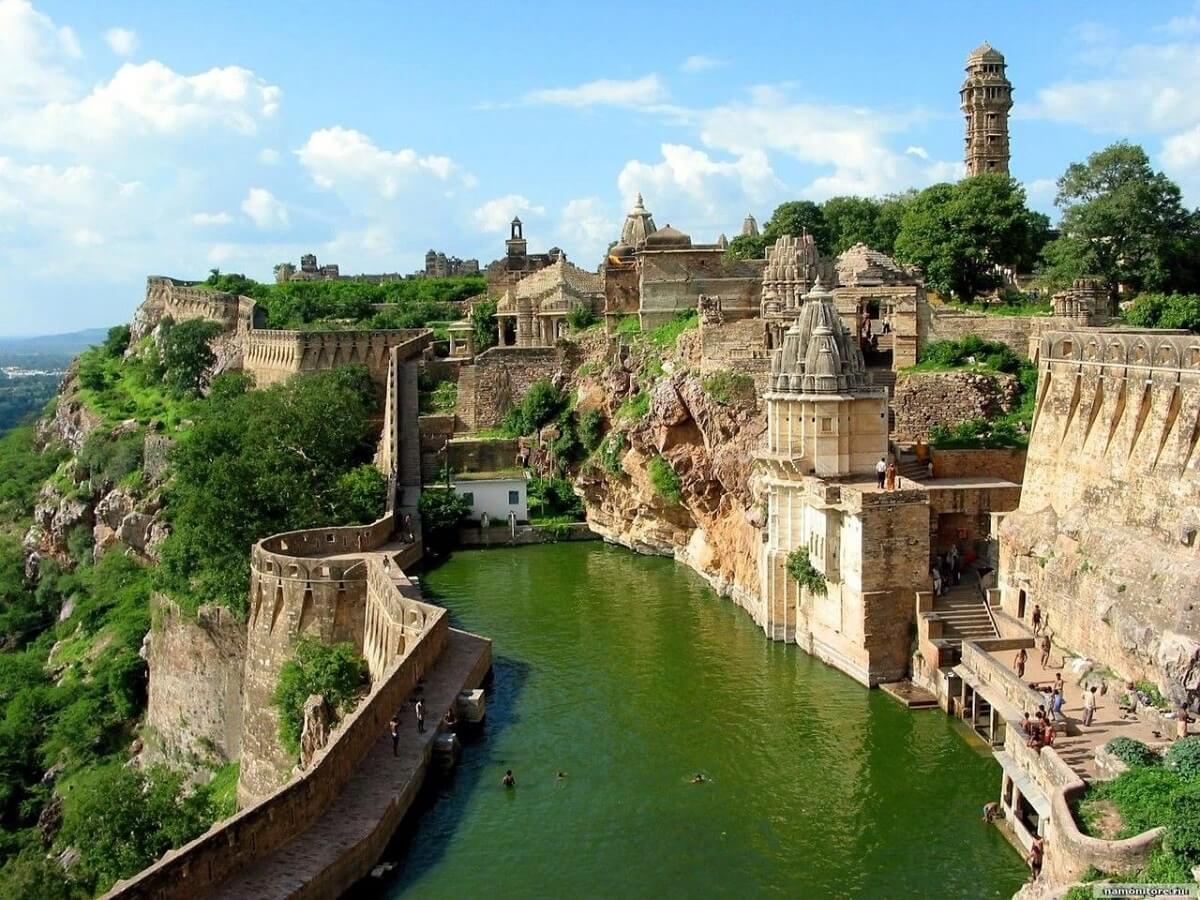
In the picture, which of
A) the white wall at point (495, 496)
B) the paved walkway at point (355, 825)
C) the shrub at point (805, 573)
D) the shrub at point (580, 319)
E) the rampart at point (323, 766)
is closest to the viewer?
the rampart at point (323, 766)

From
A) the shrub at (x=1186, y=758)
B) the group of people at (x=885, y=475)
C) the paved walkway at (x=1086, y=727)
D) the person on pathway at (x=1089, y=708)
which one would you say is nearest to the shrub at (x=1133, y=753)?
the shrub at (x=1186, y=758)

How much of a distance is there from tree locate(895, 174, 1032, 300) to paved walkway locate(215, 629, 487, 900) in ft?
101

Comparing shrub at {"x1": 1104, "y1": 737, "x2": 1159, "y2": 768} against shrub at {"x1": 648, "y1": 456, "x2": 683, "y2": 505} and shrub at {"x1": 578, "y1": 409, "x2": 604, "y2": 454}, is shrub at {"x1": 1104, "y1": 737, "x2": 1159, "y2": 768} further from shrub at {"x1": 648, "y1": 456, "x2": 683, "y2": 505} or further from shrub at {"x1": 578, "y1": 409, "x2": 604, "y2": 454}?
shrub at {"x1": 578, "y1": 409, "x2": 604, "y2": 454}

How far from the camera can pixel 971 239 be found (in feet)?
161

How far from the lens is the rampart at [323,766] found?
16922 millimetres

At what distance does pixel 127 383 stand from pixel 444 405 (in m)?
34.9

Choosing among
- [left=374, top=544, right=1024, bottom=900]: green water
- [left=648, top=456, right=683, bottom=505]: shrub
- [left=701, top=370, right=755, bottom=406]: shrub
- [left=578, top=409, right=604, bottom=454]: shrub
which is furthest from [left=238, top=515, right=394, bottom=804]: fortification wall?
[left=578, top=409, right=604, bottom=454]: shrub

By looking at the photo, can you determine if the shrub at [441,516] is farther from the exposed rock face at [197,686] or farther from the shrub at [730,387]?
the shrub at [730,387]

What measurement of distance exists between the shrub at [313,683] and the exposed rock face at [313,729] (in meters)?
0.93

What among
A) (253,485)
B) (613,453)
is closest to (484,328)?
(613,453)

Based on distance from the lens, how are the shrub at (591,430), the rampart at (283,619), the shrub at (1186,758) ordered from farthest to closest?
the shrub at (591,430)
the rampart at (283,619)
the shrub at (1186,758)

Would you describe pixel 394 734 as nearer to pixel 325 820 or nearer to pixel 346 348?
pixel 325 820

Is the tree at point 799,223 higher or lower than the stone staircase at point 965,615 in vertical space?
higher

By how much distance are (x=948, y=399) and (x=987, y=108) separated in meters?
33.2
